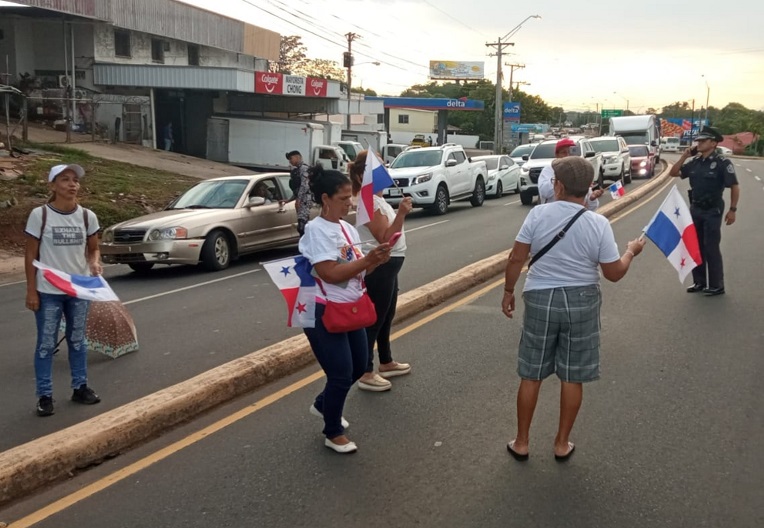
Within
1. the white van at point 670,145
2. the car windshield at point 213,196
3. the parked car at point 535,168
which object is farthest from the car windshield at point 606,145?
the white van at point 670,145

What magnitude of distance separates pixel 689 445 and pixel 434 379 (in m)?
2.01

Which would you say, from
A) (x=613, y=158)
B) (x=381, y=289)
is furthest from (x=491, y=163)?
(x=381, y=289)

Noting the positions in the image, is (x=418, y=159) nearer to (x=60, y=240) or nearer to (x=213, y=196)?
(x=213, y=196)

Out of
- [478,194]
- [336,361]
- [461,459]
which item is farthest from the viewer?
[478,194]

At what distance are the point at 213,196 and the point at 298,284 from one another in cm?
902

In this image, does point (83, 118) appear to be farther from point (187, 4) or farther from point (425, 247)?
point (425, 247)

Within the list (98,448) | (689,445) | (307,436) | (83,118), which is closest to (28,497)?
(98,448)

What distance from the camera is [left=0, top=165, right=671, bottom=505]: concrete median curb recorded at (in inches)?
163

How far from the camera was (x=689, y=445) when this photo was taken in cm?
464

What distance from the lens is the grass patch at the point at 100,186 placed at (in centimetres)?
1631

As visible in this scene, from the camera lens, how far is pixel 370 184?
4977 mm

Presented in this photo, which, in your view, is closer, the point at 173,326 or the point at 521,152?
the point at 173,326

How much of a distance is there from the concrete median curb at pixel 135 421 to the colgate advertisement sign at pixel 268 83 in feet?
94.4

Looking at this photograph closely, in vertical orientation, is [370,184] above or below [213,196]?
above
